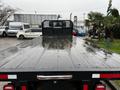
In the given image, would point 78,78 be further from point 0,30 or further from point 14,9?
point 14,9

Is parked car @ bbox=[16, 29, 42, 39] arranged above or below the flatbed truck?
below

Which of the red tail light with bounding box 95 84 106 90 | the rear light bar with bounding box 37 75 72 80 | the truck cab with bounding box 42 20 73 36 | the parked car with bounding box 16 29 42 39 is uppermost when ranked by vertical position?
the truck cab with bounding box 42 20 73 36

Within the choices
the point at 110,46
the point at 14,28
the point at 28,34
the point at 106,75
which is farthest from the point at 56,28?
the point at 14,28

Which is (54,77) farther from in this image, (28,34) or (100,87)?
A: (28,34)

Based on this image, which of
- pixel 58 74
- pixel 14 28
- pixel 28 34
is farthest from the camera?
pixel 14 28

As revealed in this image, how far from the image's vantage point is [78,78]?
12.1 ft

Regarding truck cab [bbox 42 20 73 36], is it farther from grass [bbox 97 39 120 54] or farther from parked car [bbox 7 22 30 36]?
parked car [bbox 7 22 30 36]

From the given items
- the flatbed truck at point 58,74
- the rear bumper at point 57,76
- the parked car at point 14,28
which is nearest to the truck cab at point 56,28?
the flatbed truck at point 58,74

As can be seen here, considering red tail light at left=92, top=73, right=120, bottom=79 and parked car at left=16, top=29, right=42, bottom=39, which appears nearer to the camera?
red tail light at left=92, top=73, right=120, bottom=79

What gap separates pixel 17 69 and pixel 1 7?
61434 mm

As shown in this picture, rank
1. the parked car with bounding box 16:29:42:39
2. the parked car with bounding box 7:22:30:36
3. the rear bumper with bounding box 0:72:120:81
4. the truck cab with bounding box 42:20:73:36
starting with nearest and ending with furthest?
the rear bumper with bounding box 0:72:120:81, the truck cab with bounding box 42:20:73:36, the parked car with bounding box 16:29:42:39, the parked car with bounding box 7:22:30:36

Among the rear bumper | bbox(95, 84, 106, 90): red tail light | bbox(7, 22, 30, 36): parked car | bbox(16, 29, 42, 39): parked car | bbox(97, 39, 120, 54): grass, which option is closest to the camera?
the rear bumper

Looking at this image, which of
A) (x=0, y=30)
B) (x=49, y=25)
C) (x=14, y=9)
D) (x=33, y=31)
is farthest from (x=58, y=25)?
(x=14, y=9)

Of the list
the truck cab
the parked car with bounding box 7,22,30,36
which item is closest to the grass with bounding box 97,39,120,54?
the truck cab
